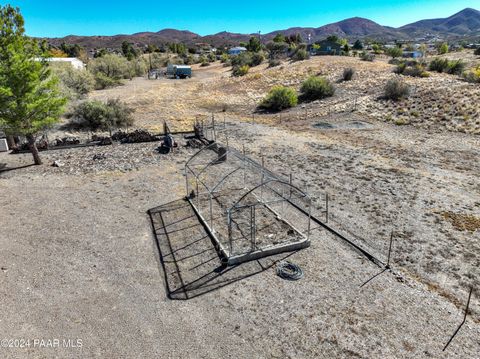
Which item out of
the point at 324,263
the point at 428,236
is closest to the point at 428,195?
the point at 428,236

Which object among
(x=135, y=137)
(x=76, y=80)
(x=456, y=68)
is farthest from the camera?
(x=456, y=68)

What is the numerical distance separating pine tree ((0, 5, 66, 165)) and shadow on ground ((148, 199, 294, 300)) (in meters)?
9.69

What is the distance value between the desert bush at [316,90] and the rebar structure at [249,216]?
70.1 ft

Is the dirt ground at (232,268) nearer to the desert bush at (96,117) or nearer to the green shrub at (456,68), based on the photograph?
the desert bush at (96,117)

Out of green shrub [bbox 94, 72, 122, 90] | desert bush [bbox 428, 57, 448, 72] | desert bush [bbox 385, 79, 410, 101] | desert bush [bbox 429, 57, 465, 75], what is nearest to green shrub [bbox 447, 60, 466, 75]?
desert bush [bbox 429, 57, 465, 75]

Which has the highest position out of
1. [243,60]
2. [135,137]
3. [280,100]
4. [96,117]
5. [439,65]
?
[243,60]

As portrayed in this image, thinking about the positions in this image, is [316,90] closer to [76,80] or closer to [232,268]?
[76,80]

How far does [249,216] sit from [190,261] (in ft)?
11.6

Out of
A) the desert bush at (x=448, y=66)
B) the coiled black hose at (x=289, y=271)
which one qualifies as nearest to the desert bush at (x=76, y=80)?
the coiled black hose at (x=289, y=271)

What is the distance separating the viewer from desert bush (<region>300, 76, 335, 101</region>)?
3512 centimetres

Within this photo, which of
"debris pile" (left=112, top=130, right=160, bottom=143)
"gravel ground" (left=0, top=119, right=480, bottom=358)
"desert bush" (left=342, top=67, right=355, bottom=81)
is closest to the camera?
"gravel ground" (left=0, top=119, right=480, bottom=358)

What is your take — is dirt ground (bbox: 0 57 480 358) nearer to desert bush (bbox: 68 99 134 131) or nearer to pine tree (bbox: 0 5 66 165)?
pine tree (bbox: 0 5 66 165)

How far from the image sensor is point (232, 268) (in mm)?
9633

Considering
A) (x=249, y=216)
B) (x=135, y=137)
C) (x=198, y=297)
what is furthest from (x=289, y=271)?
(x=135, y=137)
